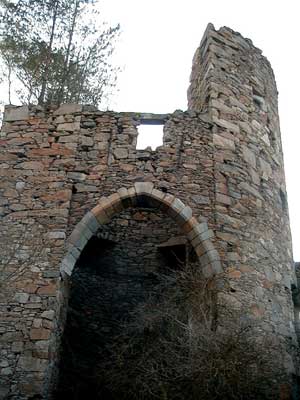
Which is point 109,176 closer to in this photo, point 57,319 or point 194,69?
point 57,319

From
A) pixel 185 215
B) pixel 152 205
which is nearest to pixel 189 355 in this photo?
pixel 185 215

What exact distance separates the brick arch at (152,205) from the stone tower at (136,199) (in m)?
0.01

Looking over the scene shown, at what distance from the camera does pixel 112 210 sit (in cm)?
682

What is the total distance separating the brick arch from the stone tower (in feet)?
0.05

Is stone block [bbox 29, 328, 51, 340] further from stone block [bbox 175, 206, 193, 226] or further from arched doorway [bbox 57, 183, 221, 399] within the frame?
stone block [bbox 175, 206, 193, 226]

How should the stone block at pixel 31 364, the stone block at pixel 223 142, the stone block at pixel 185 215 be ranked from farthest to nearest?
the stone block at pixel 223 142 < the stone block at pixel 185 215 < the stone block at pixel 31 364

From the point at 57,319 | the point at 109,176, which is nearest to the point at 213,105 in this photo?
the point at 109,176

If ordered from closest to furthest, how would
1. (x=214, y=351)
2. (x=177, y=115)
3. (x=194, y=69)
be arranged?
(x=214, y=351), (x=177, y=115), (x=194, y=69)

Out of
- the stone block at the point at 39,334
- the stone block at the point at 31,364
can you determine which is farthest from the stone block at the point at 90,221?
the stone block at the point at 31,364

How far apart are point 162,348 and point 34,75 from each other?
6388 mm

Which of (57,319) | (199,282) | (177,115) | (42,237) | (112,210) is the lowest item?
(57,319)

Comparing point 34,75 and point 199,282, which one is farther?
point 34,75

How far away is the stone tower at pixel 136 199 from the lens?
20.0 ft

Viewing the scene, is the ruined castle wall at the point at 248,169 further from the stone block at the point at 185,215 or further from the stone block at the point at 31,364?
the stone block at the point at 31,364
